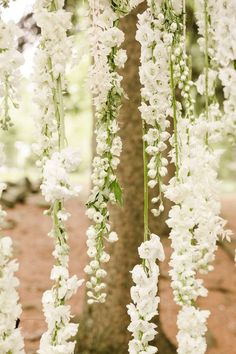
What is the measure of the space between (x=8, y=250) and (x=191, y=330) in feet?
1.73

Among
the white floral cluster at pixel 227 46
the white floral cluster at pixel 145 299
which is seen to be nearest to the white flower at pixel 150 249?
the white floral cluster at pixel 145 299

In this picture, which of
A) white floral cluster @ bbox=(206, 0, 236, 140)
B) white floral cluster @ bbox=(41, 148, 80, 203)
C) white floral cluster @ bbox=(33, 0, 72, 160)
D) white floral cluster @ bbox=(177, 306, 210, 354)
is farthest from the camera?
white floral cluster @ bbox=(206, 0, 236, 140)

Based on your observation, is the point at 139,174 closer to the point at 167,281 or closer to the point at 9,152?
the point at 167,281

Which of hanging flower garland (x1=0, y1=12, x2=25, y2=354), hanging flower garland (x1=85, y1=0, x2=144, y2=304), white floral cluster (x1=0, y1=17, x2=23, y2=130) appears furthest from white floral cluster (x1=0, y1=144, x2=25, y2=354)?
hanging flower garland (x1=85, y1=0, x2=144, y2=304)

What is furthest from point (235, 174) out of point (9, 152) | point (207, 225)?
point (207, 225)

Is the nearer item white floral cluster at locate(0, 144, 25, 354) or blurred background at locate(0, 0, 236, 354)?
white floral cluster at locate(0, 144, 25, 354)

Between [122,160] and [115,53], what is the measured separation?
6.42 feet

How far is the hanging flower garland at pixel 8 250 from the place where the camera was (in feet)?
5.25

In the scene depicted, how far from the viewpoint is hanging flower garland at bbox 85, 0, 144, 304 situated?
1.70 meters

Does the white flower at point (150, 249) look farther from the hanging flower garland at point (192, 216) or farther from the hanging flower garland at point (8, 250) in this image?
the hanging flower garland at point (8, 250)

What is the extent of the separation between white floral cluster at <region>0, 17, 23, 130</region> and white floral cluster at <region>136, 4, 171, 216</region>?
32cm

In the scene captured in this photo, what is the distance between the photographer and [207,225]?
198 cm

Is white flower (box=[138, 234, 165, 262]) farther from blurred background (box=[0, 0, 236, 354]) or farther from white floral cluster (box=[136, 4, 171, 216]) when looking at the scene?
blurred background (box=[0, 0, 236, 354])

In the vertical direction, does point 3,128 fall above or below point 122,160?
below
